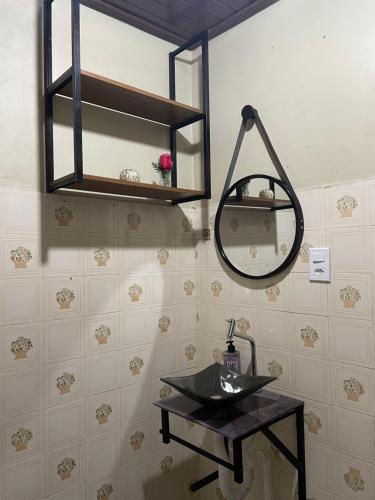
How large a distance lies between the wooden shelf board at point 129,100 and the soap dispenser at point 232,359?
0.99 m

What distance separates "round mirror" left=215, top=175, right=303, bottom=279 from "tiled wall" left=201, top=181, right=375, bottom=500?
5 cm

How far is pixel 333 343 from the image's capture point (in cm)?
134

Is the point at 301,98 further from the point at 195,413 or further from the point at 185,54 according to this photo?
the point at 195,413

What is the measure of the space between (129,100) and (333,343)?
3.89 ft

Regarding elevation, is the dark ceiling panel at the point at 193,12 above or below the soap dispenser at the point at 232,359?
above

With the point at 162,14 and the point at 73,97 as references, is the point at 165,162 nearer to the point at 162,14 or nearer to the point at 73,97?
the point at 73,97

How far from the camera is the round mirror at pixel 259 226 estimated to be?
1.45 m

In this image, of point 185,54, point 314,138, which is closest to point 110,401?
point 314,138

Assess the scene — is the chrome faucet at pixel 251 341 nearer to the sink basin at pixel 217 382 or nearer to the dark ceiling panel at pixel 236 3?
the sink basin at pixel 217 382

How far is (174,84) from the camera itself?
5.88 feet

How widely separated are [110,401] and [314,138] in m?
1.29

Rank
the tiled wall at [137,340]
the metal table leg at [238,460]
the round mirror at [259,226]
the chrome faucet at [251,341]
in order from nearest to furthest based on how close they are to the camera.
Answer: the metal table leg at [238,460]
the tiled wall at [137,340]
the round mirror at [259,226]
the chrome faucet at [251,341]

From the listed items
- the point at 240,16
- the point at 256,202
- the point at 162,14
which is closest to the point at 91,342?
the point at 256,202

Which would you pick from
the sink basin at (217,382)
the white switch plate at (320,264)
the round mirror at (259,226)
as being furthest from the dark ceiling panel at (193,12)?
the sink basin at (217,382)
